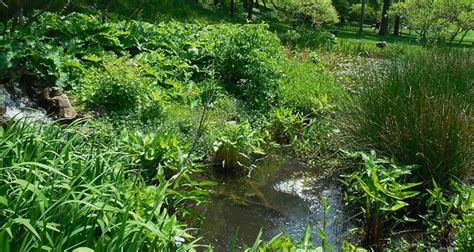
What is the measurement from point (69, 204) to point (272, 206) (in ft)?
8.57

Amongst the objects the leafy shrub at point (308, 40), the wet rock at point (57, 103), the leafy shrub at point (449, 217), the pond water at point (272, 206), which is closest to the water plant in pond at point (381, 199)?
the leafy shrub at point (449, 217)

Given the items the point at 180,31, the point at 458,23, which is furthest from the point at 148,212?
the point at 458,23

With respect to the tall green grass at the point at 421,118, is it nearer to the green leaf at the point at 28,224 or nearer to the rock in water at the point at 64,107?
the rock in water at the point at 64,107

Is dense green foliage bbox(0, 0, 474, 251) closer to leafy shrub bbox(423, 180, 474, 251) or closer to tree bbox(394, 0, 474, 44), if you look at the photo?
leafy shrub bbox(423, 180, 474, 251)

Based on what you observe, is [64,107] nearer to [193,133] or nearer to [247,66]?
[193,133]

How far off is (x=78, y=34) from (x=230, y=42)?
7.33ft

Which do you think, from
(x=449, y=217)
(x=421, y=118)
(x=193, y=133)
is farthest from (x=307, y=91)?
(x=449, y=217)

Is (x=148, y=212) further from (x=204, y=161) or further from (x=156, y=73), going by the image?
(x=156, y=73)

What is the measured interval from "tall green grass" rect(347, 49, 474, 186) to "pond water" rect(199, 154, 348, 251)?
68 cm

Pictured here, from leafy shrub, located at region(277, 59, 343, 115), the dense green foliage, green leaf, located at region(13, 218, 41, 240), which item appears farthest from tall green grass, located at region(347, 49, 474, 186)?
green leaf, located at region(13, 218, 41, 240)

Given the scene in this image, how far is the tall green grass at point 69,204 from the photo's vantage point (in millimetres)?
2281

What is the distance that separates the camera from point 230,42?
26.0ft

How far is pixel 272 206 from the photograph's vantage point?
4.75 meters

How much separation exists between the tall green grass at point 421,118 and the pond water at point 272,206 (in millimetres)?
680
